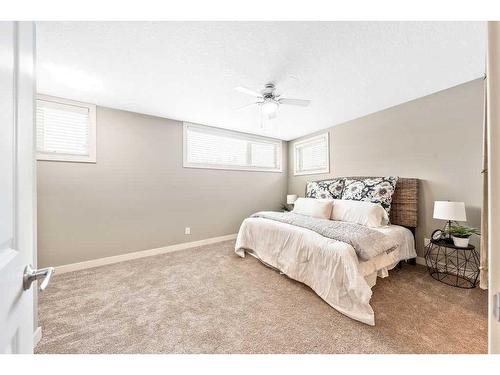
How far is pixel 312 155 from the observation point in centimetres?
424

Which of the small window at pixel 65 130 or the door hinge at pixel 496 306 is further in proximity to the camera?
the small window at pixel 65 130

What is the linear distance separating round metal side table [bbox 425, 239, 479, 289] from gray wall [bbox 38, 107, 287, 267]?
9.93ft

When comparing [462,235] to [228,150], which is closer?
[462,235]

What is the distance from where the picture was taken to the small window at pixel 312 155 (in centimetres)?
389

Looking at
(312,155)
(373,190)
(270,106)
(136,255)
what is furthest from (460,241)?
(136,255)

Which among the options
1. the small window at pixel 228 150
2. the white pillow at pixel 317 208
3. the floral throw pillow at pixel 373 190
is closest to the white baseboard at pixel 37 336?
the small window at pixel 228 150

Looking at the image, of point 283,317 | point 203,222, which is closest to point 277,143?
point 203,222

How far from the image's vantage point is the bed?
1.60m

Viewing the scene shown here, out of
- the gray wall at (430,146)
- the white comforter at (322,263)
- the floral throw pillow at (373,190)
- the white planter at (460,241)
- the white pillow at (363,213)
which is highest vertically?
the gray wall at (430,146)

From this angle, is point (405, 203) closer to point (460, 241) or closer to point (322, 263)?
point (460, 241)

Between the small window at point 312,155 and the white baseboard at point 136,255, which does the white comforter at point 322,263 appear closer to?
the white baseboard at point 136,255

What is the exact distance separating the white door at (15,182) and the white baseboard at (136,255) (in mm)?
2541

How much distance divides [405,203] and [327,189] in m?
1.11
